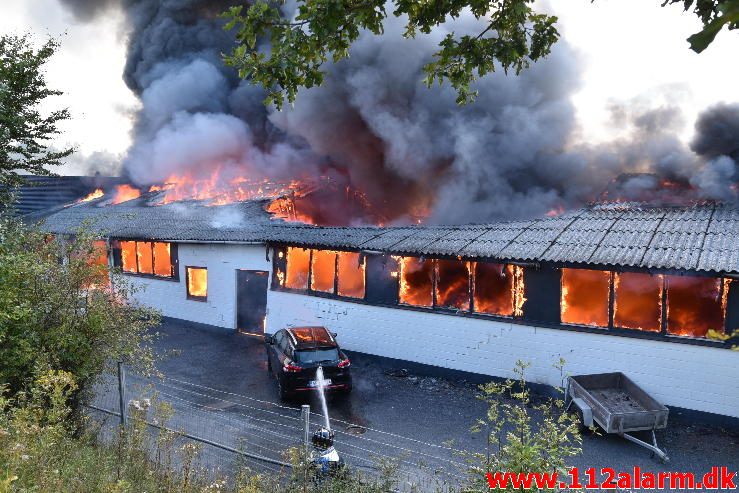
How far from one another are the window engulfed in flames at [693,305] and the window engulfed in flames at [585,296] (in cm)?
117

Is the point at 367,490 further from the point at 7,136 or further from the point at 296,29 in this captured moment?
the point at 7,136

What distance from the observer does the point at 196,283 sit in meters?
17.5

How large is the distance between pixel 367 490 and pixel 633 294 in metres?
7.46

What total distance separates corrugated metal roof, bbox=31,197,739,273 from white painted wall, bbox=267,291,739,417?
1647 mm

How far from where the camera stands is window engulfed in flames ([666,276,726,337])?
9.47m

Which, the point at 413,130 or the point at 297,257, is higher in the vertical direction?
the point at 413,130

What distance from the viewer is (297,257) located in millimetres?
14984

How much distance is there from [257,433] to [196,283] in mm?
9839

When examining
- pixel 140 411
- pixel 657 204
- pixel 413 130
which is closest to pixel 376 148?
pixel 413 130

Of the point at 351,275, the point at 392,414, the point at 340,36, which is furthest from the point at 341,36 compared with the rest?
the point at 351,275

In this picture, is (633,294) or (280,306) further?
(280,306)

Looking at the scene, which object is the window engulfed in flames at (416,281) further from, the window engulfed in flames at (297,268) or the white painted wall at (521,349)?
the window engulfed in flames at (297,268)

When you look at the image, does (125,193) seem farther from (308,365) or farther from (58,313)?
(58,313)

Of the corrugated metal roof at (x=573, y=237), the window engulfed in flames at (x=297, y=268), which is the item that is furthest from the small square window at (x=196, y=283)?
the window engulfed in flames at (x=297, y=268)
